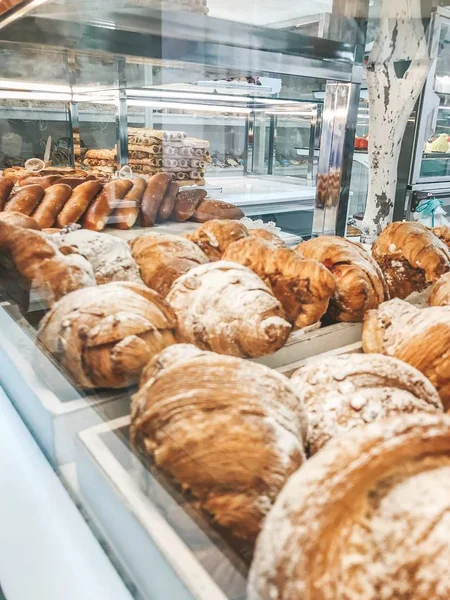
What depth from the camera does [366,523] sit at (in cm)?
38

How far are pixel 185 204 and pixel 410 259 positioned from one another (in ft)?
3.18

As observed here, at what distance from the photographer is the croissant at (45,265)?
2.84 feet

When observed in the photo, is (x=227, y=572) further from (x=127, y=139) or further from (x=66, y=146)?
(x=66, y=146)

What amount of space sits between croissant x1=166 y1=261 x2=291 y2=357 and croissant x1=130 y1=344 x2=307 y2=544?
0.21m

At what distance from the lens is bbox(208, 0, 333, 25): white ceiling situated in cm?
128

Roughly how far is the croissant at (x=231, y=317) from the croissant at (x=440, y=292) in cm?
32

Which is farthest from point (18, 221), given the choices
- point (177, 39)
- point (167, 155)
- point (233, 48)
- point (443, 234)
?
point (167, 155)

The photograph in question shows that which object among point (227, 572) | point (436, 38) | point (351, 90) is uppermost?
point (436, 38)

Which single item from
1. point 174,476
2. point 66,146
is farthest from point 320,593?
point 66,146

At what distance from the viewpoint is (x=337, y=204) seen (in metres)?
1.80

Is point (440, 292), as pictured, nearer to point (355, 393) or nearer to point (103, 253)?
point (355, 393)

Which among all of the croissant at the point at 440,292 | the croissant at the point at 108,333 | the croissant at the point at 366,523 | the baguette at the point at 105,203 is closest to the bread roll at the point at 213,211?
the baguette at the point at 105,203

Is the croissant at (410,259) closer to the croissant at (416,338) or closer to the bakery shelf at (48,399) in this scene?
the croissant at (416,338)

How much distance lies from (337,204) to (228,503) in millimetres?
1491
